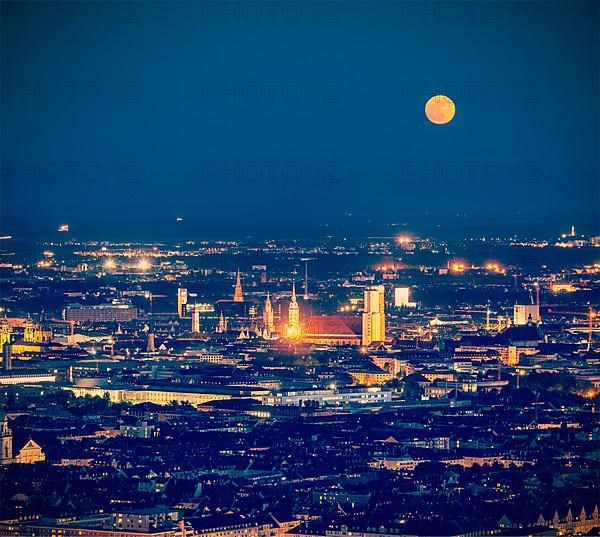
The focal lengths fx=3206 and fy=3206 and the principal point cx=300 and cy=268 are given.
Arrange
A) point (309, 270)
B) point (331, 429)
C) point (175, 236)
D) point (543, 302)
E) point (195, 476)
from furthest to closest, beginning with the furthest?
point (175, 236)
point (309, 270)
point (543, 302)
point (331, 429)
point (195, 476)

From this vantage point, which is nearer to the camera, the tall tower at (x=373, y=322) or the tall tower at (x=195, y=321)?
the tall tower at (x=373, y=322)

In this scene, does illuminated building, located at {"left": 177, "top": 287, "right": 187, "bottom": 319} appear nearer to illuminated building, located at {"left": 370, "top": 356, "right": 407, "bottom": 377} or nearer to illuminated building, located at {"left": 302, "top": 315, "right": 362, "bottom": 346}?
illuminated building, located at {"left": 302, "top": 315, "right": 362, "bottom": 346}

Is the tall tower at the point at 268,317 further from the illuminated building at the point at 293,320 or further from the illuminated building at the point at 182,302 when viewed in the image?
the illuminated building at the point at 182,302

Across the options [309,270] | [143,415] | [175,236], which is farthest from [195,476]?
[175,236]

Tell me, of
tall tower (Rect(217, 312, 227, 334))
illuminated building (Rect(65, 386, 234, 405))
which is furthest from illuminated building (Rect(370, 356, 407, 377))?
tall tower (Rect(217, 312, 227, 334))

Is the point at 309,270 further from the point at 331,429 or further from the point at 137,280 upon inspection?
the point at 331,429

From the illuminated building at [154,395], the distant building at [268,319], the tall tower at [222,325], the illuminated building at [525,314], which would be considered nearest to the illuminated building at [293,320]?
the distant building at [268,319]

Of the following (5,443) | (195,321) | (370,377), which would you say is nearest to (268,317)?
(195,321)
